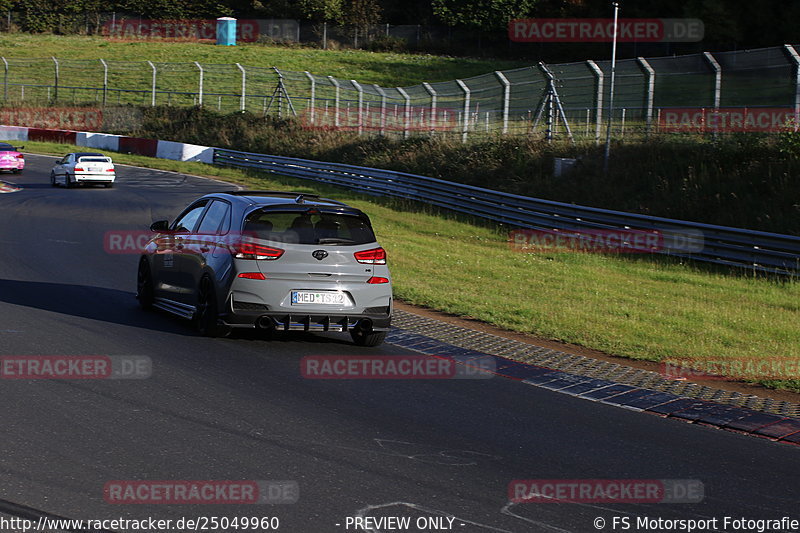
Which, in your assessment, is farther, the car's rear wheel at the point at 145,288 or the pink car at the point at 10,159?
the pink car at the point at 10,159

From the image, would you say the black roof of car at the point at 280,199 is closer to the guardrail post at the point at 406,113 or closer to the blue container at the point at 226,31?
the guardrail post at the point at 406,113

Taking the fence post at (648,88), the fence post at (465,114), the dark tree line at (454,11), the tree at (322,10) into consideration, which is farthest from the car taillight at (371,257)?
the tree at (322,10)

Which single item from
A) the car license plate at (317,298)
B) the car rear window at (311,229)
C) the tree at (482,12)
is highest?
the tree at (482,12)

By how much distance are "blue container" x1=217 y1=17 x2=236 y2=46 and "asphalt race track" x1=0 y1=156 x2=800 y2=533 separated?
77.6m

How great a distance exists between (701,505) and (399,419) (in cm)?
254

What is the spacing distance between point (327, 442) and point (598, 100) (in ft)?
69.2

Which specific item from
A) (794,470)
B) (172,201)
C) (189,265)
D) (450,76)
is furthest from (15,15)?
(794,470)

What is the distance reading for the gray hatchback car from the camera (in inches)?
395

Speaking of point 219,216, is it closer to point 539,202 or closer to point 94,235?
point 94,235

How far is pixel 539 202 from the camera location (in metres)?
22.7

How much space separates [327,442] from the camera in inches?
273

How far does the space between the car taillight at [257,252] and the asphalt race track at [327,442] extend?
959 mm

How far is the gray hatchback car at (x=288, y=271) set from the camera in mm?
10023

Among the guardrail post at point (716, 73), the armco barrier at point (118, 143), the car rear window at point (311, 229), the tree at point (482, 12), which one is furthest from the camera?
the tree at point (482, 12)
